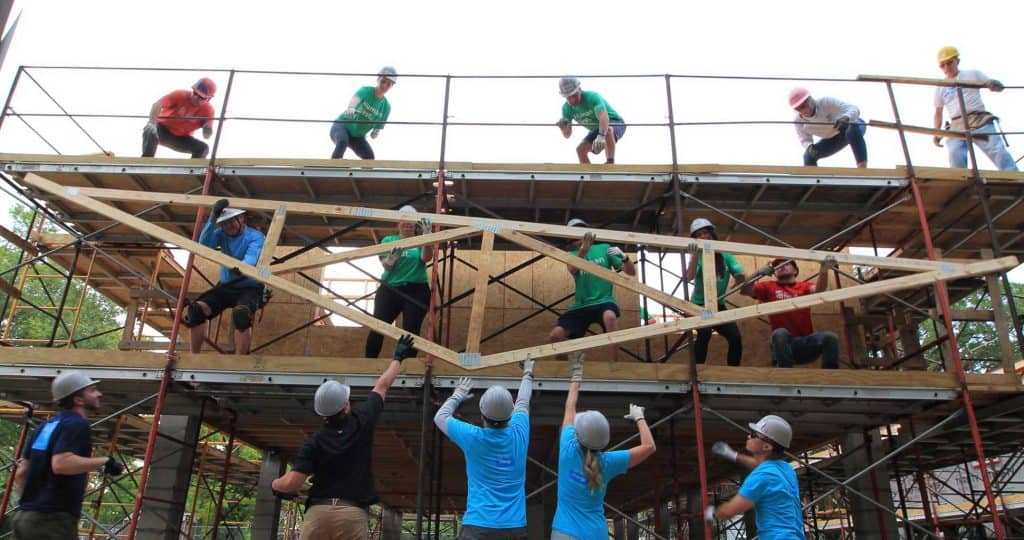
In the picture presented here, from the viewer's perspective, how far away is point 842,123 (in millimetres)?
8117

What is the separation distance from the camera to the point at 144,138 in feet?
28.2

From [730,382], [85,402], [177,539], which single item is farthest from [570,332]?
[177,539]

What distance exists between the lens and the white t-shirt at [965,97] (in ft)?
28.7

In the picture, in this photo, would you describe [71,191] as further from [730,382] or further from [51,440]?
[730,382]

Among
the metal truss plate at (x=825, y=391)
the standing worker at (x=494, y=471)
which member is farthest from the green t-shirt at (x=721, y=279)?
the standing worker at (x=494, y=471)

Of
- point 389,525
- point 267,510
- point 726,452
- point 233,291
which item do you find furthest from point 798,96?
point 389,525

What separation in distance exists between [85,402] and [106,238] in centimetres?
629

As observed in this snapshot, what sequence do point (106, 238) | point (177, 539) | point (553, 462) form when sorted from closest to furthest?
point (177, 539)
point (106, 238)
point (553, 462)

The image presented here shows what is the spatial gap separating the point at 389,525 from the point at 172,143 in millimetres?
15948

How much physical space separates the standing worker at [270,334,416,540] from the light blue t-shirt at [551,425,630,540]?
1221 mm

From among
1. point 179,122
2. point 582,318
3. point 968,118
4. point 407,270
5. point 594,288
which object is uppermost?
point 968,118

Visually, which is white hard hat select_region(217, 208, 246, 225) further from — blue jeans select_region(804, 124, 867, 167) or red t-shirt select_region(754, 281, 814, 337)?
blue jeans select_region(804, 124, 867, 167)

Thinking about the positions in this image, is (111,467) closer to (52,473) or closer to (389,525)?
(52,473)

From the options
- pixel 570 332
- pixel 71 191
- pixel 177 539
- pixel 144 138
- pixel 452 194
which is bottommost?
pixel 177 539
